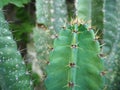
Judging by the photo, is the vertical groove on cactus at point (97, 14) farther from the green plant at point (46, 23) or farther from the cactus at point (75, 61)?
the cactus at point (75, 61)

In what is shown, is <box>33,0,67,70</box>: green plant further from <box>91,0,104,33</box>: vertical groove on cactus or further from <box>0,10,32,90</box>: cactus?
→ <box>0,10,32,90</box>: cactus

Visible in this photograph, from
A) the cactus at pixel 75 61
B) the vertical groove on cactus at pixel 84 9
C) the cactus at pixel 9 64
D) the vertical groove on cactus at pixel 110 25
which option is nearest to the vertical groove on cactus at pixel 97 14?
the vertical groove on cactus at pixel 84 9

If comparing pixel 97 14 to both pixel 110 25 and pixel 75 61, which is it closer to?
pixel 110 25

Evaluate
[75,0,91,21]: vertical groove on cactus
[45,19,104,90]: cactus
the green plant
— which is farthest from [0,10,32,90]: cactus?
[75,0,91,21]: vertical groove on cactus

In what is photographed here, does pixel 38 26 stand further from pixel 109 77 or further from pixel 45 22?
pixel 109 77

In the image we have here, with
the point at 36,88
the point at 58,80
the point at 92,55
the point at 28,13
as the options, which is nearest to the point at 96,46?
the point at 92,55

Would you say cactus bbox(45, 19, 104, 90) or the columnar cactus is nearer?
cactus bbox(45, 19, 104, 90)
